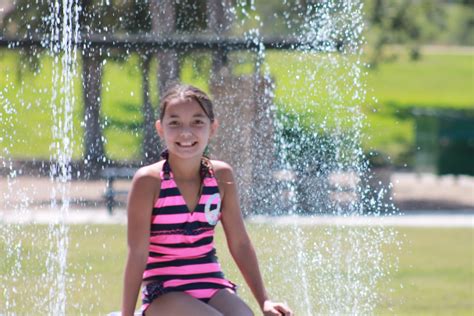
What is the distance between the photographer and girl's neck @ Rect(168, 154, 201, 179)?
148 inches

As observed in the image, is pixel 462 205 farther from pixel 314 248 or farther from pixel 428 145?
pixel 314 248

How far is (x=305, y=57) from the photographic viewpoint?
8141 mm

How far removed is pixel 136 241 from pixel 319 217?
3869mm

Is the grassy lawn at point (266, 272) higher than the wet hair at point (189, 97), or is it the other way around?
the wet hair at point (189, 97)

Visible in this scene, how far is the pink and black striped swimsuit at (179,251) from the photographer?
3678 millimetres

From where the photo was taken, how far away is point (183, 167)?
377 centimetres

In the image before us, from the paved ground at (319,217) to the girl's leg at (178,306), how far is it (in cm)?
378

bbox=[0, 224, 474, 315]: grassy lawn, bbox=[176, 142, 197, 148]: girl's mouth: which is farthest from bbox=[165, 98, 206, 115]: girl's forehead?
bbox=[0, 224, 474, 315]: grassy lawn

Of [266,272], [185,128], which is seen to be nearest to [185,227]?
[185,128]

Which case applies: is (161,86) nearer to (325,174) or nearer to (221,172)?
(325,174)

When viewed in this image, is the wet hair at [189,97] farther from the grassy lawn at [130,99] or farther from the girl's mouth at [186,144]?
the grassy lawn at [130,99]

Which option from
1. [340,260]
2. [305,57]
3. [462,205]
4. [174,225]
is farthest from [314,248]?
[462,205]

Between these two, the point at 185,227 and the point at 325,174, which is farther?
the point at 325,174

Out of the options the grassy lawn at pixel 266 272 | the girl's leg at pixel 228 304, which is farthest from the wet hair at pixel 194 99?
the grassy lawn at pixel 266 272
